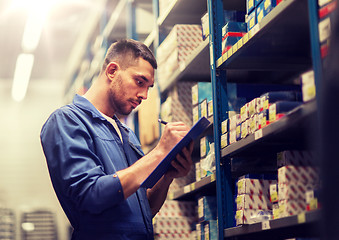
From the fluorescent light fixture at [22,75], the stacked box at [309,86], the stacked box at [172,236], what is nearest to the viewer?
the stacked box at [309,86]

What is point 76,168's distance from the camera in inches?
85.1

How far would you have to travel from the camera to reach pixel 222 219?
2824 mm

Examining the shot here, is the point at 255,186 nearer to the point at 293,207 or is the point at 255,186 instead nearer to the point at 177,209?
the point at 293,207

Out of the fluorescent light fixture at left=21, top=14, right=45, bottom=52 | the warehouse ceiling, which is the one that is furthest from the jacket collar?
the fluorescent light fixture at left=21, top=14, right=45, bottom=52

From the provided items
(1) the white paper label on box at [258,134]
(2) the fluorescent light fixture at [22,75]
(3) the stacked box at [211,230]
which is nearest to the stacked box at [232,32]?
(1) the white paper label on box at [258,134]

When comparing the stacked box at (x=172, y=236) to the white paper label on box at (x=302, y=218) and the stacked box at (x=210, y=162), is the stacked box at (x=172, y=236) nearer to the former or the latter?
the stacked box at (x=210, y=162)

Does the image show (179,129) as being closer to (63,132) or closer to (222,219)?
(63,132)

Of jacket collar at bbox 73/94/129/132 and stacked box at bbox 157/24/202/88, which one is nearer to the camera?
jacket collar at bbox 73/94/129/132

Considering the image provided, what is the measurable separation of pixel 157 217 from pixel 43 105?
30.8ft

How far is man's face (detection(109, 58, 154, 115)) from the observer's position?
2.61 meters

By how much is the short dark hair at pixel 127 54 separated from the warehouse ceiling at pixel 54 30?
355 cm

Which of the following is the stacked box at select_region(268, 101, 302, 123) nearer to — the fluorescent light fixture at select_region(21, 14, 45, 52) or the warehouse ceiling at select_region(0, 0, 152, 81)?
the warehouse ceiling at select_region(0, 0, 152, 81)

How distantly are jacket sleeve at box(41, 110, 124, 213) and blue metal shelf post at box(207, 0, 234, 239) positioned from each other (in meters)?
0.88

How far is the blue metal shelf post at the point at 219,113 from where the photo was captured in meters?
2.84
